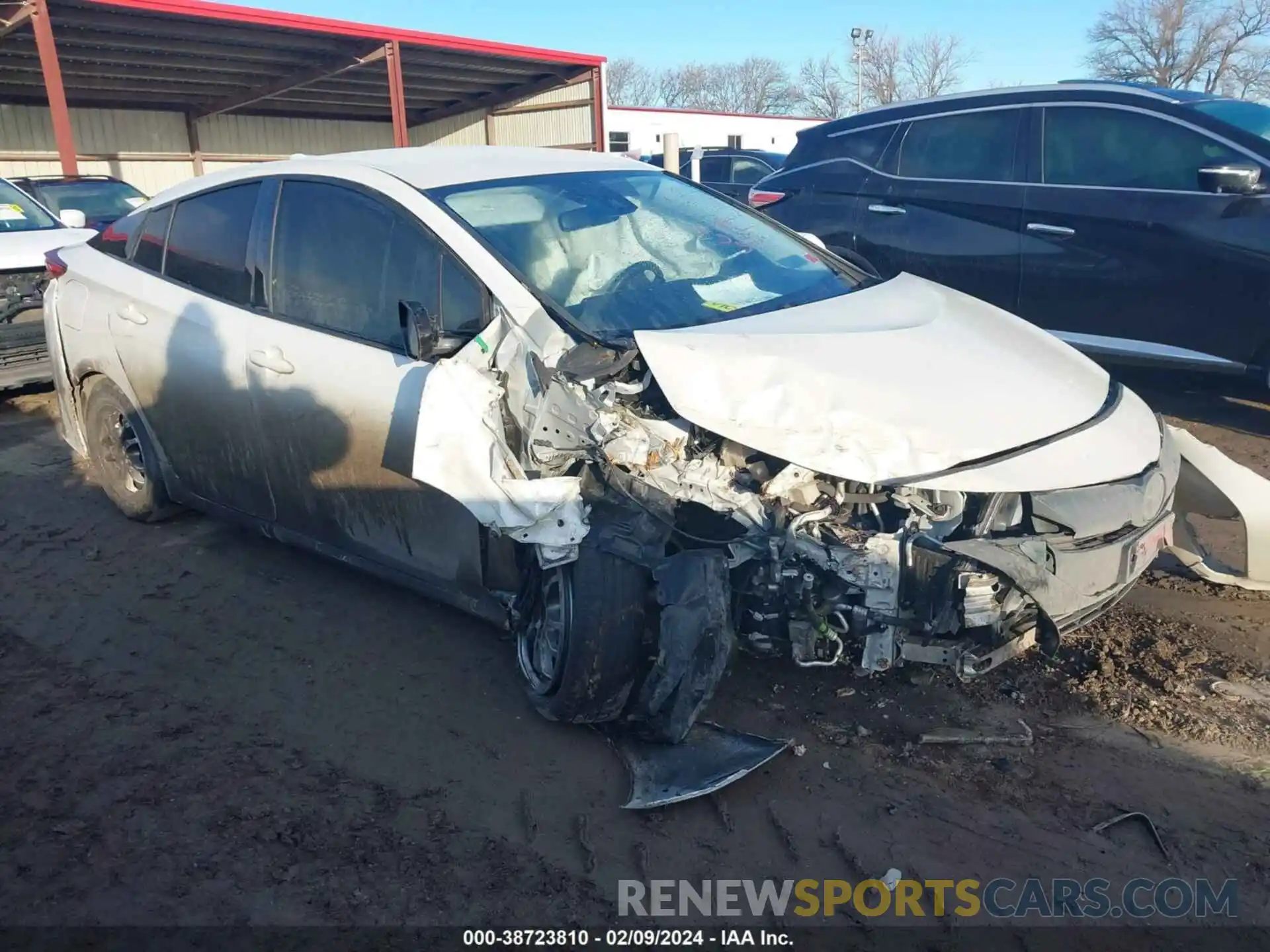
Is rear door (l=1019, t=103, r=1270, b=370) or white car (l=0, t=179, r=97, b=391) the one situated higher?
rear door (l=1019, t=103, r=1270, b=370)

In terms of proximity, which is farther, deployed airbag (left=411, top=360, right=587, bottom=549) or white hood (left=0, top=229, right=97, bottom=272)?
white hood (left=0, top=229, right=97, bottom=272)

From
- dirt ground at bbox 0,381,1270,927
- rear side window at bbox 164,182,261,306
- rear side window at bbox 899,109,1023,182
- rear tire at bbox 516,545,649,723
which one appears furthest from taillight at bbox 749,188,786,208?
rear tire at bbox 516,545,649,723

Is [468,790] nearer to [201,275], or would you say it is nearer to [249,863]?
[249,863]

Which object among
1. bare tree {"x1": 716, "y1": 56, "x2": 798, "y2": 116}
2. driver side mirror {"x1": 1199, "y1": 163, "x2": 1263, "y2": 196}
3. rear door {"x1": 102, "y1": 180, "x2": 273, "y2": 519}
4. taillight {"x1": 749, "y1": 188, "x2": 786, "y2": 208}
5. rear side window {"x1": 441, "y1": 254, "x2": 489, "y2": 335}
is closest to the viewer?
rear side window {"x1": 441, "y1": 254, "x2": 489, "y2": 335}

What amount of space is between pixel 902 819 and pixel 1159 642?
1419mm

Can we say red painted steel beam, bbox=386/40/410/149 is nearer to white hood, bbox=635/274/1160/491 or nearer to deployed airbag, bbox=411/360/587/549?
deployed airbag, bbox=411/360/587/549

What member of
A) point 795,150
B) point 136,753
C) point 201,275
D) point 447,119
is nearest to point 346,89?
point 447,119

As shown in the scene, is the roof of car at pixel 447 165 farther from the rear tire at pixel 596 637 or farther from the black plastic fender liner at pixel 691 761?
the black plastic fender liner at pixel 691 761

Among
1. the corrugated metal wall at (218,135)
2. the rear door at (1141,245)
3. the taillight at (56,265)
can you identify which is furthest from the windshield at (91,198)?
the corrugated metal wall at (218,135)

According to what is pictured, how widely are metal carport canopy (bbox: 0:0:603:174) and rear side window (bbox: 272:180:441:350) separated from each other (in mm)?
11294

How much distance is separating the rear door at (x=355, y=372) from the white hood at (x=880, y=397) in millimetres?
859

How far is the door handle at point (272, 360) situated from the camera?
3783 mm

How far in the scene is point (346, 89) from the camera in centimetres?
2083

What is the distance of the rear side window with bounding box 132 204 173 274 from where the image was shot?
4570 millimetres
